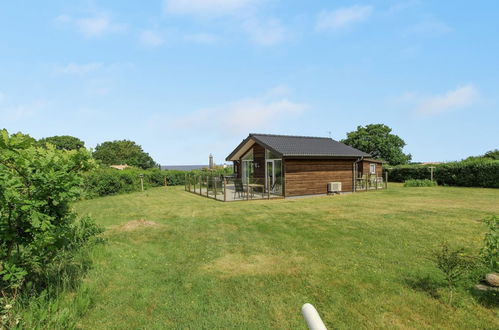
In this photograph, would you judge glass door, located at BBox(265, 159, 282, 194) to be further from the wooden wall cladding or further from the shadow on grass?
the shadow on grass

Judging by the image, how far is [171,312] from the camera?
3.58 metres

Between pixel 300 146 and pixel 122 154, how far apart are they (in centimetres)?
6353

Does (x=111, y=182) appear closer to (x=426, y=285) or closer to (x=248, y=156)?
(x=248, y=156)

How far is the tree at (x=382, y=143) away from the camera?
153 ft

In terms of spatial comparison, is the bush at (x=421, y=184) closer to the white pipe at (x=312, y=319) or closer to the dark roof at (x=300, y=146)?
the dark roof at (x=300, y=146)

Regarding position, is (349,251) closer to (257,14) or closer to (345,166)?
(257,14)

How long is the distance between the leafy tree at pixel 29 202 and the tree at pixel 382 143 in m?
50.6

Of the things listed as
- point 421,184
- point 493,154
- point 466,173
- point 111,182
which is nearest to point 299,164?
point 421,184

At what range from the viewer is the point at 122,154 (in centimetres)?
6888

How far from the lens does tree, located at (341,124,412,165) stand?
46781 mm

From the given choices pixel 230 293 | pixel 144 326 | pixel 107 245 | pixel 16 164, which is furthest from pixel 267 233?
pixel 16 164

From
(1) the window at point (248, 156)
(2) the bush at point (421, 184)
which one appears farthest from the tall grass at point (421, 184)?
(1) the window at point (248, 156)

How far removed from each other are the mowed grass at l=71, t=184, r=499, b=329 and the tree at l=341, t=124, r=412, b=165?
4179 centimetres

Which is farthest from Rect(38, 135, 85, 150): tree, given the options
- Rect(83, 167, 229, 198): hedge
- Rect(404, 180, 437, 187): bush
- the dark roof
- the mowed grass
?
Rect(404, 180, 437, 187): bush
